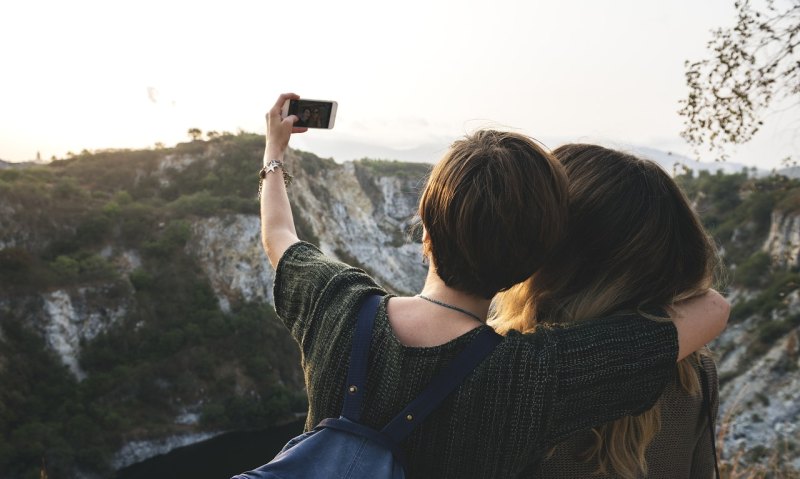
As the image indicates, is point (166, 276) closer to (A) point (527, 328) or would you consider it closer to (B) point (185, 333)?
(B) point (185, 333)

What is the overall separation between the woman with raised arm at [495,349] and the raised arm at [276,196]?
0.32 metres

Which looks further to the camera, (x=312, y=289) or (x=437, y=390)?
(x=312, y=289)

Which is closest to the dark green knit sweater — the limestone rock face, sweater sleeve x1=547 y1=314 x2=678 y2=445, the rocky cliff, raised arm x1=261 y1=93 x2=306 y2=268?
sweater sleeve x1=547 y1=314 x2=678 y2=445

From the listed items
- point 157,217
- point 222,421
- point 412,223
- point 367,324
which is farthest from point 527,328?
point 157,217

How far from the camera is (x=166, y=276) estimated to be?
114ft

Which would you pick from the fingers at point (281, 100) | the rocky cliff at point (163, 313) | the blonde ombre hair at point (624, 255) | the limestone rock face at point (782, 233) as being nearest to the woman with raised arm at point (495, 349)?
the blonde ombre hair at point (624, 255)

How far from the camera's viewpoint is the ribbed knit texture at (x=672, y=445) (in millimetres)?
1559

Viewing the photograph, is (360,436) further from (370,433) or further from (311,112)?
(311,112)

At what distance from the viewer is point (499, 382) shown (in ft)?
3.97

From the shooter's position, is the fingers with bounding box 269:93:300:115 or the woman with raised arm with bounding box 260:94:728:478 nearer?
the woman with raised arm with bounding box 260:94:728:478

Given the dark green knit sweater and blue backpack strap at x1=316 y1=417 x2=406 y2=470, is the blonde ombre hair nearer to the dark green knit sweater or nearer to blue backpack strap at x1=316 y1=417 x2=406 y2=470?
the dark green knit sweater

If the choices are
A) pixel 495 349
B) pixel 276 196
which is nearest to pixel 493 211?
pixel 495 349

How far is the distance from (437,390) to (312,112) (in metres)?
1.21

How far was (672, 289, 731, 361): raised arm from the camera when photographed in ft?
4.73
